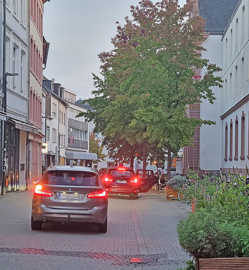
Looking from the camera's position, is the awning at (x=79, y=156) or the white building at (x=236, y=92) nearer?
the white building at (x=236, y=92)

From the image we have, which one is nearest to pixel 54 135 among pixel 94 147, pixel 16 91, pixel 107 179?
pixel 94 147

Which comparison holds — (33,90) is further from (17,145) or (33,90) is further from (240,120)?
(240,120)

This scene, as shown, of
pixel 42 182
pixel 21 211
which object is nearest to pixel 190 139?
pixel 21 211

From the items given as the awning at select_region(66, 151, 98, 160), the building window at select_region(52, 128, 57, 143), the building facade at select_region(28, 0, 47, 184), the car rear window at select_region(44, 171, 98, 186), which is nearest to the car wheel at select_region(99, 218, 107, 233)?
the car rear window at select_region(44, 171, 98, 186)

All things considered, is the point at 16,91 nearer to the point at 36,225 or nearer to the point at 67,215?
the point at 36,225

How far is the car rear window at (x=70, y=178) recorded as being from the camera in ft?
49.1

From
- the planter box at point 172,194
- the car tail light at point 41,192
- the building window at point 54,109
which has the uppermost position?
the building window at point 54,109

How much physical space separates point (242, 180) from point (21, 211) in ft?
33.8

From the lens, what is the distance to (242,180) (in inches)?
479

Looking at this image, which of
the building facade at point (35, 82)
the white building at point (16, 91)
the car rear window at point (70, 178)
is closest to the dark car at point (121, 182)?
the white building at point (16, 91)

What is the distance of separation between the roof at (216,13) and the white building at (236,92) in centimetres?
249

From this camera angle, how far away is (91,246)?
12.4 m

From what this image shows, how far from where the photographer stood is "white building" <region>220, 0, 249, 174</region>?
36.8m

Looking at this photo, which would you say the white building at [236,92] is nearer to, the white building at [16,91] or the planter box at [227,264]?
the white building at [16,91]
